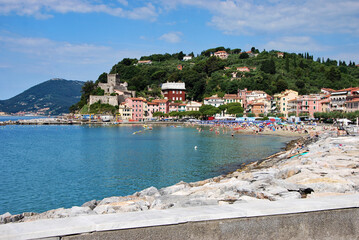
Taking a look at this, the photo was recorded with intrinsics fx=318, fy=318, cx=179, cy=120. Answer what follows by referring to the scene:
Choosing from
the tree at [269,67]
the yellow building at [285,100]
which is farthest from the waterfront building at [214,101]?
the tree at [269,67]

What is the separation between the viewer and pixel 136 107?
94250mm

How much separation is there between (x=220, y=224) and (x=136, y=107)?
9164 centimetres

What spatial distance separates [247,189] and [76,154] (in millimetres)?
28113

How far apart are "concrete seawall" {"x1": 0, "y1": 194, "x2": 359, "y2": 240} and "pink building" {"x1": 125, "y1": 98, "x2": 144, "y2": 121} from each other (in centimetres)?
9055

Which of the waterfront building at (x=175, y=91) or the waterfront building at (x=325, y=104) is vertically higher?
the waterfront building at (x=175, y=91)

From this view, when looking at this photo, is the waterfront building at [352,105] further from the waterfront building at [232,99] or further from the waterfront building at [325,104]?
the waterfront building at [232,99]

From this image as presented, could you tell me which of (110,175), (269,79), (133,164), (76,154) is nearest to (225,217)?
(110,175)

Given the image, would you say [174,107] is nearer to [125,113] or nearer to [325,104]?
[125,113]

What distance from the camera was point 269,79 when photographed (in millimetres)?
101500

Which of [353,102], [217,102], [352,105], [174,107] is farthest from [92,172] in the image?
[174,107]

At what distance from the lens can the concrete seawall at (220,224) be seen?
3281 millimetres

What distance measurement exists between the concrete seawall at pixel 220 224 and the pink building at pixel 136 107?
297ft

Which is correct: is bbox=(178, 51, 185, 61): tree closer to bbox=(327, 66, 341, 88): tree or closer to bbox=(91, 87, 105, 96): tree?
bbox=(91, 87, 105, 96): tree

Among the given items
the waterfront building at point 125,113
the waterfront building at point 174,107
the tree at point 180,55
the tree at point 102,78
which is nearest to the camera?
the waterfront building at point 125,113
